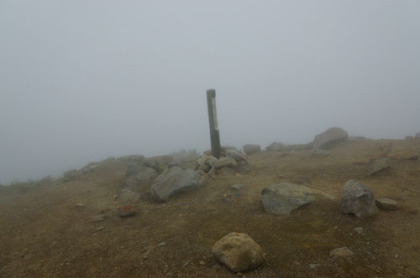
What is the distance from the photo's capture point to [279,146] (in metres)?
15.7

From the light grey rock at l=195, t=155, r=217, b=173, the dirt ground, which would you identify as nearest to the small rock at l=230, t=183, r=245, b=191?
the dirt ground

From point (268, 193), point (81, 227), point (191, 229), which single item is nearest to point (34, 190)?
point (81, 227)

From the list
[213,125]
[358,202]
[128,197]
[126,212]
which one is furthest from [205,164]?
[358,202]

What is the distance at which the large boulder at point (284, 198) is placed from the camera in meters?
5.91

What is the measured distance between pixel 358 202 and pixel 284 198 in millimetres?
1449

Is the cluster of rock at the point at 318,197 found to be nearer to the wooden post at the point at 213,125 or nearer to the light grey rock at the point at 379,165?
the light grey rock at the point at 379,165

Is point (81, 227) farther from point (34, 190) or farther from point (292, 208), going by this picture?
point (34, 190)

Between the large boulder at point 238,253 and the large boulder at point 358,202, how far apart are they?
2318 mm

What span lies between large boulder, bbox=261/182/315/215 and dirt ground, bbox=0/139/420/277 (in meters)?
0.19

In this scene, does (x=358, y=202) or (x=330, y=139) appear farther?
(x=330, y=139)

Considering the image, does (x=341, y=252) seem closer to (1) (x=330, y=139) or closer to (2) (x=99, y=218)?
(2) (x=99, y=218)

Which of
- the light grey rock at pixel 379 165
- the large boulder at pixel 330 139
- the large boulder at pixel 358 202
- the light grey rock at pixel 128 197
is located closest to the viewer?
the large boulder at pixel 358 202

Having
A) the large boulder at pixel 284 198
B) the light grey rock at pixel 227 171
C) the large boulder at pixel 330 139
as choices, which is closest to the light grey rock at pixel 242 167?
the light grey rock at pixel 227 171

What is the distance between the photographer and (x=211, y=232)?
5.26m
